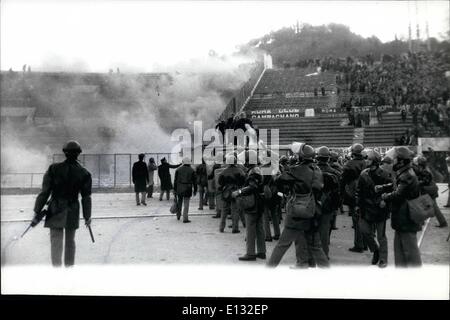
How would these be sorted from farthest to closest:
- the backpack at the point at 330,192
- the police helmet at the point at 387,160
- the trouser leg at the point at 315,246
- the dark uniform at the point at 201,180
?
the dark uniform at the point at 201,180 < the police helmet at the point at 387,160 < the backpack at the point at 330,192 < the trouser leg at the point at 315,246

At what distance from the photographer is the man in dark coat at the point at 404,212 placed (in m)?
5.07

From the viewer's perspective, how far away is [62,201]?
5.57 meters

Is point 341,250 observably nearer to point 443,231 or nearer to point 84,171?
point 443,231

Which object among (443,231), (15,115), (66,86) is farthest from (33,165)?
(443,231)

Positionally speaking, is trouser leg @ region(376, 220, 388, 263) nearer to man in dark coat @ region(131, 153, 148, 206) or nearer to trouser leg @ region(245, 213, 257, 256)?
trouser leg @ region(245, 213, 257, 256)

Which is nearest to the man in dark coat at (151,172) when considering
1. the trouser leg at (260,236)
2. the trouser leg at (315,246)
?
the trouser leg at (260,236)

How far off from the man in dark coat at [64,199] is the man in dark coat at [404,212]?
387cm

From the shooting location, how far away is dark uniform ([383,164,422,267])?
5059 millimetres

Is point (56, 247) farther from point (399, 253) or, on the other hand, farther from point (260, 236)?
point (399, 253)

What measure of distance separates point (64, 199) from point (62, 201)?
3 cm

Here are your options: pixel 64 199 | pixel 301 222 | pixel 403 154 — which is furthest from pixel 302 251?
pixel 64 199

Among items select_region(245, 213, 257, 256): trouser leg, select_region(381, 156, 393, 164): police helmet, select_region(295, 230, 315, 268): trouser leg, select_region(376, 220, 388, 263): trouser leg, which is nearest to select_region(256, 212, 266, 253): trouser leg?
select_region(245, 213, 257, 256): trouser leg

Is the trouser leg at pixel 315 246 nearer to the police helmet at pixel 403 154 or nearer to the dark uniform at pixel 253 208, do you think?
the dark uniform at pixel 253 208

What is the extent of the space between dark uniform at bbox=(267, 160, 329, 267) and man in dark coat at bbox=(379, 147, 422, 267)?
879 millimetres
